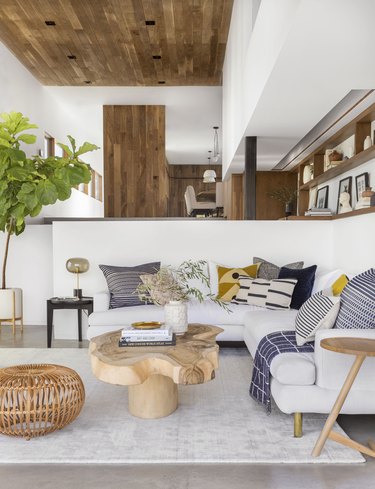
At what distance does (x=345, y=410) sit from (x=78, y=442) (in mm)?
1434

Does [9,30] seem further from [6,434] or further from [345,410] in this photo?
[345,410]

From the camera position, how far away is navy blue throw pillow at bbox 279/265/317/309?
178 inches

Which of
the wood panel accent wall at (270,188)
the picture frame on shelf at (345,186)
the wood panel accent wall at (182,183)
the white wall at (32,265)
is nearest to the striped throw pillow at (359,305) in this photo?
the picture frame on shelf at (345,186)

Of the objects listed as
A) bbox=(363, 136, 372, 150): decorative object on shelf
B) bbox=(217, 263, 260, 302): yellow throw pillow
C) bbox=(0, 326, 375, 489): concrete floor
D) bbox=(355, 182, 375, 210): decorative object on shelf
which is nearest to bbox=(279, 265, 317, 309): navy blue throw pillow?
bbox=(217, 263, 260, 302): yellow throw pillow

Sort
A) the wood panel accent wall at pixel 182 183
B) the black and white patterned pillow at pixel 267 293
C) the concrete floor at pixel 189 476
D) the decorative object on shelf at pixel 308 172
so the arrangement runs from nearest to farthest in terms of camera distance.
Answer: the concrete floor at pixel 189 476, the black and white patterned pillow at pixel 267 293, the decorative object on shelf at pixel 308 172, the wood panel accent wall at pixel 182 183

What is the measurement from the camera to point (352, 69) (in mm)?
3537

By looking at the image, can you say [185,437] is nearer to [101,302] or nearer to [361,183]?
[101,302]

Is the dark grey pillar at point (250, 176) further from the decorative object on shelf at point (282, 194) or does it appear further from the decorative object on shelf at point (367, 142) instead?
the decorative object on shelf at point (282, 194)

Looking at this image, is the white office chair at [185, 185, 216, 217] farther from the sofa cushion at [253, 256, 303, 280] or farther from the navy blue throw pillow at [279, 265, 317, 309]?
the navy blue throw pillow at [279, 265, 317, 309]

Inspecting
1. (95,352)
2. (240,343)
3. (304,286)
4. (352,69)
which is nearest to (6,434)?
(95,352)

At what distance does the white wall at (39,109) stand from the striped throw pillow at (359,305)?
545cm

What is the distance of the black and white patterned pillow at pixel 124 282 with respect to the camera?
4797mm

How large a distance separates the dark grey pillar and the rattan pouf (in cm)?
370

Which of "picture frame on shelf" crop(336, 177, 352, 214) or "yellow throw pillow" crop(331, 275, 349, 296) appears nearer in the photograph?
"yellow throw pillow" crop(331, 275, 349, 296)
